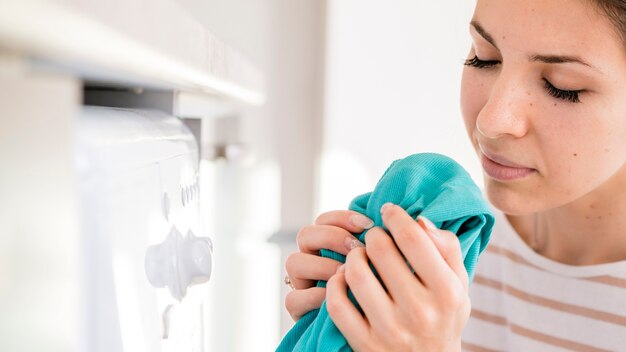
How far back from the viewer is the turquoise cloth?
50 centimetres

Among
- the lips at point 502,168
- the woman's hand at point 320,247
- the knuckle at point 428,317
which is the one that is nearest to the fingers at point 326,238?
the woman's hand at point 320,247

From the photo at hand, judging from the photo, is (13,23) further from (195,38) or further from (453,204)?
(453,204)

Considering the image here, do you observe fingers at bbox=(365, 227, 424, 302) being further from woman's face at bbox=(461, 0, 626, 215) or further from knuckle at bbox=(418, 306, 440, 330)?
woman's face at bbox=(461, 0, 626, 215)

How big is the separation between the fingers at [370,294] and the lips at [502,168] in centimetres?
26

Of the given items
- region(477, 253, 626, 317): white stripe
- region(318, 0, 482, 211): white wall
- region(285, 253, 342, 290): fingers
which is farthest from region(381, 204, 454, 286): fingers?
region(318, 0, 482, 211): white wall

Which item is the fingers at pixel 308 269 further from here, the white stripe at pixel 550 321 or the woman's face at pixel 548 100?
the white stripe at pixel 550 321

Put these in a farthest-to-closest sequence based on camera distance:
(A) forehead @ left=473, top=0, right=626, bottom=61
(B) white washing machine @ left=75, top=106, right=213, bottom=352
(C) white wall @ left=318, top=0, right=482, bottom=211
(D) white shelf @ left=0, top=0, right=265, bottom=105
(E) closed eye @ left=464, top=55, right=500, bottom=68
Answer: (C) white wall @ left=318, top=0, right=482, bottom=211 → (E) closed eye @ left=464, top=55, right=500, bottom=68 → (A) forehead @ left=473, top=0, right=626, bottom=61 → (B) white washing machine @ left=75, top=106, right=213, bottom=352 → (D) white shelf @ left=0, top=0, right=265, bottom=105

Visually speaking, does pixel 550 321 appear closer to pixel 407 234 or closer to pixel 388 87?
pixel 407 234

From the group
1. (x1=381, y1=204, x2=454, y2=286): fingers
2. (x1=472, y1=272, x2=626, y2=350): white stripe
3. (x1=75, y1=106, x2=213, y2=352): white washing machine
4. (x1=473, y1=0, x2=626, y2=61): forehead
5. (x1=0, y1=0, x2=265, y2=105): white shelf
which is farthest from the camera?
(x1=472, y1=272, x2=626, y2=350): white stripe

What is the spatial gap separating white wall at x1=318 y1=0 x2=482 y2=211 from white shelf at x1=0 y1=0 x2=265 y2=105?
1.13 meters

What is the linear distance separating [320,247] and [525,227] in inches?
19.7

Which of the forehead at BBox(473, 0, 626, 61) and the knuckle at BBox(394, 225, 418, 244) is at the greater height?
the forehead at BBox(473, 0, 626, 61)

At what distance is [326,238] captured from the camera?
0.57 metres

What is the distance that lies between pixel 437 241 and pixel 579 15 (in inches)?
10.8
